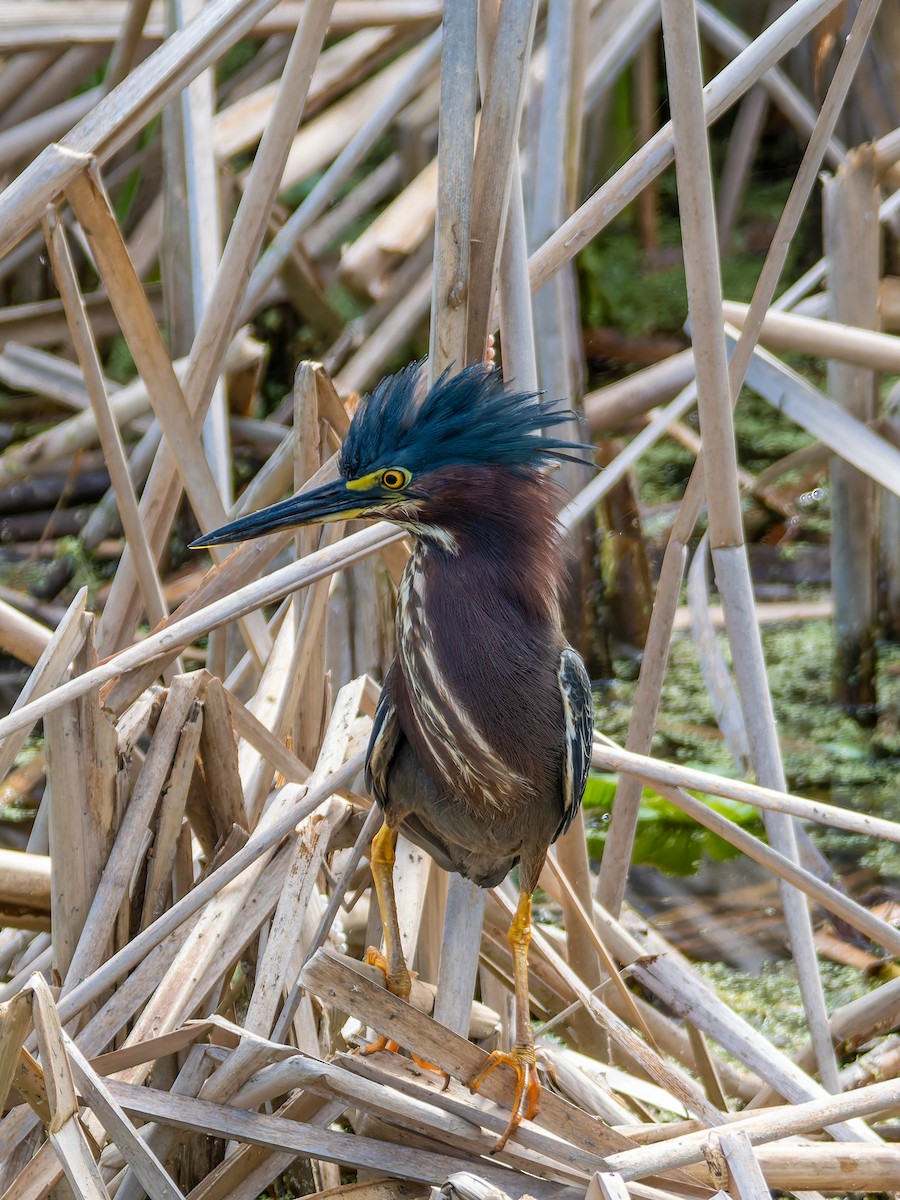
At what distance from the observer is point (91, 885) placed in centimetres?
216

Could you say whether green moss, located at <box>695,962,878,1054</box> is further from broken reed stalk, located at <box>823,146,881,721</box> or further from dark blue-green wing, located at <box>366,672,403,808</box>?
dark blue-green wing, located at <box>366,672,403,808</box>

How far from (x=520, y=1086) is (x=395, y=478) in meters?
0.95

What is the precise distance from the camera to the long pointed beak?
78.8 inches

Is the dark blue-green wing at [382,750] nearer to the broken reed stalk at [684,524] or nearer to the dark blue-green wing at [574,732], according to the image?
the dark blue-green wing at [574,732]

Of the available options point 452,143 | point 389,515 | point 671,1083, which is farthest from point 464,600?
point 671,1083

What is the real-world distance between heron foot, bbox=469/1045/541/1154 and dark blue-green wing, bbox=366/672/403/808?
454mm

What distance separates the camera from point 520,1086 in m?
2.00

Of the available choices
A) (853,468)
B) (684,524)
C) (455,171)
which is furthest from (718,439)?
(853,468)

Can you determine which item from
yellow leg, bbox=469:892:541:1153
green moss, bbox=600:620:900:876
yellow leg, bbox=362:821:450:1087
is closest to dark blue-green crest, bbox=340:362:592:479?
yellow leg, bbox=362:821:450:1087

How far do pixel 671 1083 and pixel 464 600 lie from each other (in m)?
0.86

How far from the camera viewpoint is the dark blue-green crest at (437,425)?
200 cm

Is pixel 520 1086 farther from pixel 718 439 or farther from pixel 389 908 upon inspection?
pixel 718 439

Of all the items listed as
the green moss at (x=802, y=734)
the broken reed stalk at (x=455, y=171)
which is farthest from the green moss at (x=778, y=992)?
the broken reed stalk at (x=455, y=171)

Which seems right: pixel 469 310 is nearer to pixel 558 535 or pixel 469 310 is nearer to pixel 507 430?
pixel 507 430
